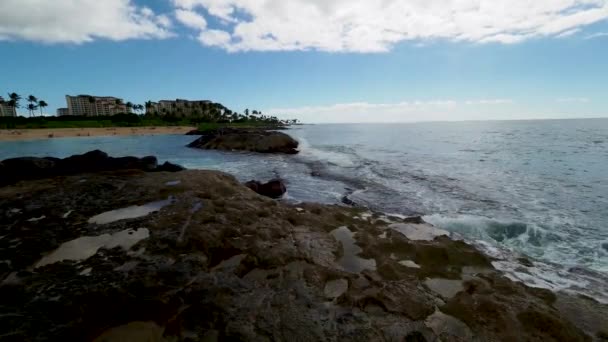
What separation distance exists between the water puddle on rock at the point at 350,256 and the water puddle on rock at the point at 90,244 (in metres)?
4.76

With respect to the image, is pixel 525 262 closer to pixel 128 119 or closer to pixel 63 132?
pixel 63 132

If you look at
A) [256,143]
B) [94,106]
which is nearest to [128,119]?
[94,106]

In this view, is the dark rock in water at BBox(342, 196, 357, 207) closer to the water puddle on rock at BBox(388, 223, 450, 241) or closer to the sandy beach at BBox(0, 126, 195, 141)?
the water puddle on rock at BBox(388, 223, 450, 241)

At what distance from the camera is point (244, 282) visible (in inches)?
212

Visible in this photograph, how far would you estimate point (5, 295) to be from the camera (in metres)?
4.57

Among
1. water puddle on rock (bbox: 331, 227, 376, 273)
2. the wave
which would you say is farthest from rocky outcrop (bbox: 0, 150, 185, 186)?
the wave

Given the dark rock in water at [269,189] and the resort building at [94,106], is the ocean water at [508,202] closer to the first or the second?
the dark rock in water at [269,189]

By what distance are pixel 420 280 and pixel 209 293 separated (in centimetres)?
419

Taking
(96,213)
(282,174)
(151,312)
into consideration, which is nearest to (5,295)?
(151,312)

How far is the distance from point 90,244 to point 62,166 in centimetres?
1307

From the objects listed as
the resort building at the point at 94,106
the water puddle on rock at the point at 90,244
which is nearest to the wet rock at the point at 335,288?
the water puddle on rock at the point at 90,244

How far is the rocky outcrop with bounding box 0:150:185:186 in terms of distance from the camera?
45.7ft

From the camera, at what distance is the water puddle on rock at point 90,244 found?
5.81 m

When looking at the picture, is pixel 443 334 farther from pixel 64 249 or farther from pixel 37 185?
pixel 37 185
